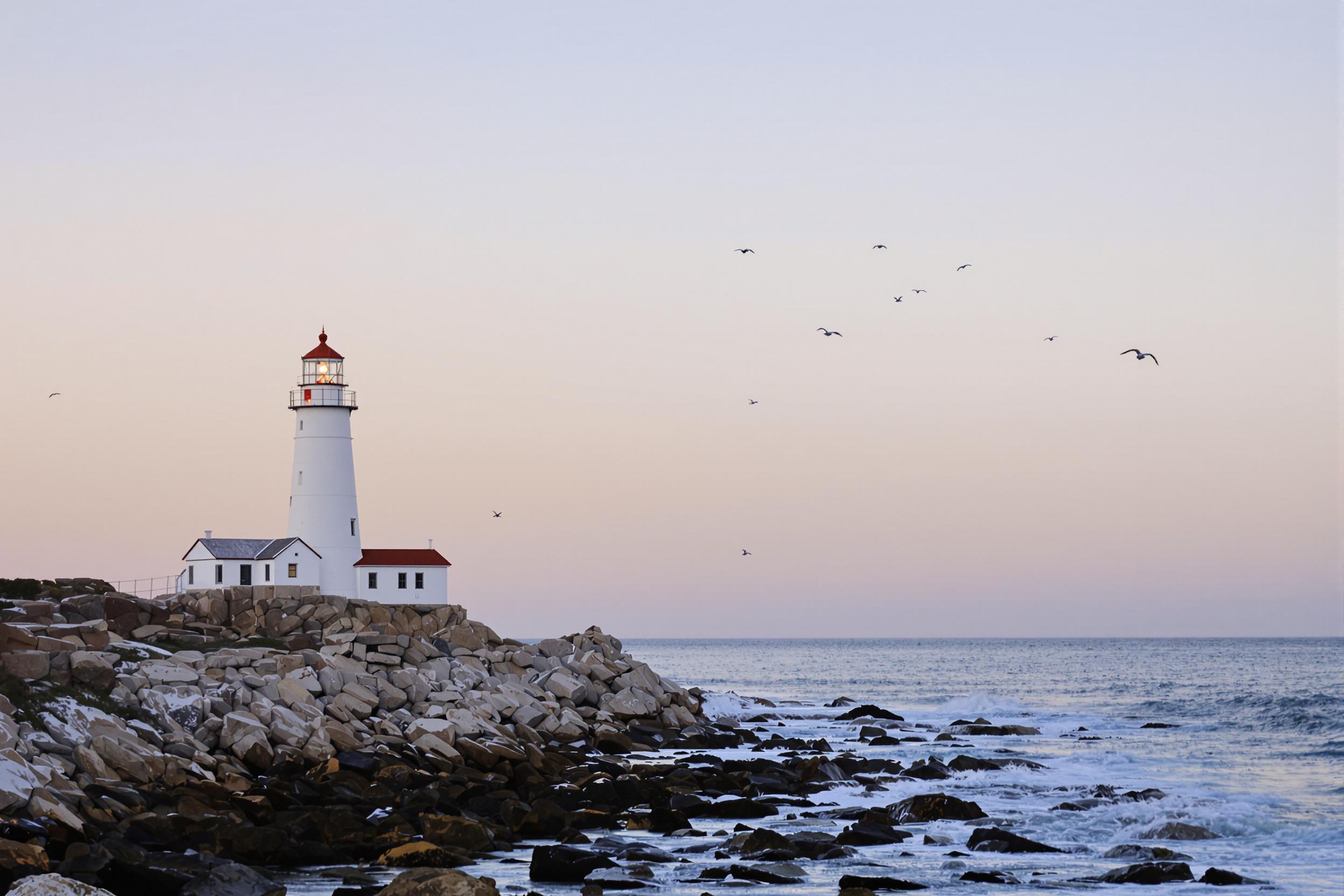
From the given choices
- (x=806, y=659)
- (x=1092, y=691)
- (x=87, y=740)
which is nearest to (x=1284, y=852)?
(x=87, y=740)

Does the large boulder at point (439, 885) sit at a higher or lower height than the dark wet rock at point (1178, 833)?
higher

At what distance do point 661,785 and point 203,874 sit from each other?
10482mm

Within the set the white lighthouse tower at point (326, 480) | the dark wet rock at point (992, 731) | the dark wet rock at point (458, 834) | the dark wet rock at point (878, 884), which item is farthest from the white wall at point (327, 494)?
the dark wet rock at point (878, 884)

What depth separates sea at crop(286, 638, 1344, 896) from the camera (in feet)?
61.2

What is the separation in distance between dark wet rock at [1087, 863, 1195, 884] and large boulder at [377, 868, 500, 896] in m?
8.25

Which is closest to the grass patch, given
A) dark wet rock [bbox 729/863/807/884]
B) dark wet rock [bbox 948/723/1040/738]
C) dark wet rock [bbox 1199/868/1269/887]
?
dark wet rock [bbox 729/863/807/884]

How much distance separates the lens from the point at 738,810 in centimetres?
2341

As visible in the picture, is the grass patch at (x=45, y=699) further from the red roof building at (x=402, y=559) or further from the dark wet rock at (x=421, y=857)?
the red roof building at (x=402, y=559)

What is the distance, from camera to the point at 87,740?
74.2ft

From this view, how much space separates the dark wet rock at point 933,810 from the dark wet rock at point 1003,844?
6.95ft

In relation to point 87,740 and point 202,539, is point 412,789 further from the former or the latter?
point 202,539

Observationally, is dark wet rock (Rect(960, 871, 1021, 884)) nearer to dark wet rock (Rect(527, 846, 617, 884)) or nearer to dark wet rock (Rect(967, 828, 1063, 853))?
dark wet rock (Rect(967, 828, 1063, 853))

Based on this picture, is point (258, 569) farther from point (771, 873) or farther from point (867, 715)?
point (771, 873)

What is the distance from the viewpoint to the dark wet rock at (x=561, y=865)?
1792 centimetres
